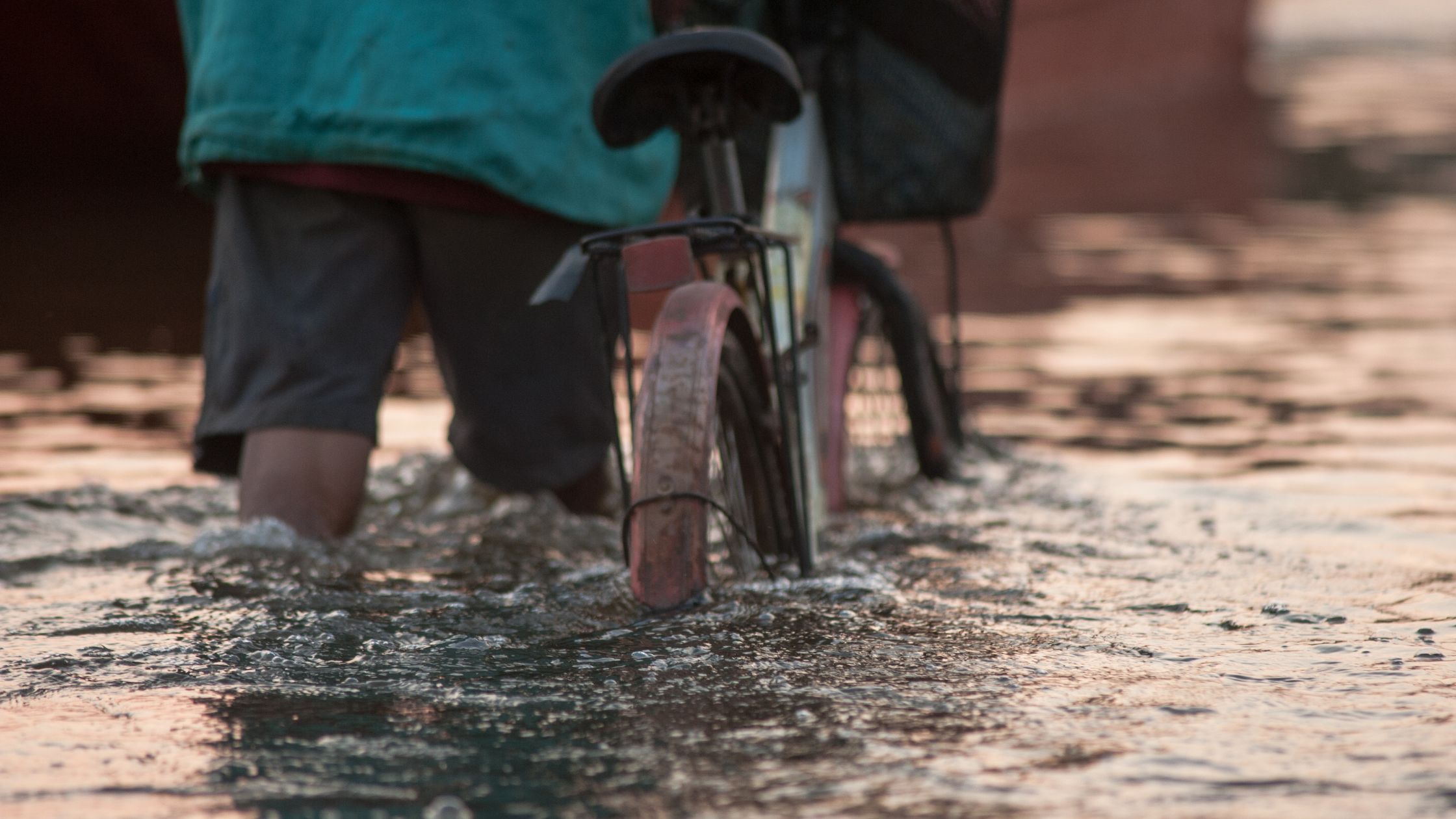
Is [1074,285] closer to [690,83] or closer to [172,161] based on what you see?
[690,83]

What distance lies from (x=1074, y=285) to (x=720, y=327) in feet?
21.5

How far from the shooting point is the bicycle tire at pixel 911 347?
4355 millimetres

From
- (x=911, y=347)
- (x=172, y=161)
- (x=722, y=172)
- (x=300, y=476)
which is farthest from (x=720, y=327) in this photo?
(x=172, y=161)

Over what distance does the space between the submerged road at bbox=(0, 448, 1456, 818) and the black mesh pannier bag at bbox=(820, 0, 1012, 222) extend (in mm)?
773

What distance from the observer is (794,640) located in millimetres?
2748

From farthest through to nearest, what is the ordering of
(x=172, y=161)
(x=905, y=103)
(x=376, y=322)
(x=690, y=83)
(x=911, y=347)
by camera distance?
(x=172, y=161) → (x=911, y=347) → (x=905, y=103) → (x=376, y=322) → (x=690, y=83)

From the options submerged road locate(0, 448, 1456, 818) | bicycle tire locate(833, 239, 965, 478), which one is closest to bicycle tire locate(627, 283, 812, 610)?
submerged road locate(0, 448, 1456, 818)

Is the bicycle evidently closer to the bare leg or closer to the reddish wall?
the bare leg

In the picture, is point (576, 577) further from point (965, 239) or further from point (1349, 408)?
point (965, 239)

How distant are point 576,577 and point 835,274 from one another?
1350 mm

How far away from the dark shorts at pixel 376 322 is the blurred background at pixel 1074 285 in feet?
4.31

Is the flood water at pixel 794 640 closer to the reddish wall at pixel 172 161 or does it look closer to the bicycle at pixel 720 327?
the bicycle at pixel 720 327

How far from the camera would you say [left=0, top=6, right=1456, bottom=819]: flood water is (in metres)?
2.12

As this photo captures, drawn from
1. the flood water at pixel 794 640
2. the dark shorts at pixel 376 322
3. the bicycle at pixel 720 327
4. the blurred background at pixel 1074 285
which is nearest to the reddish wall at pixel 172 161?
the blurred background at pixel 1074 285
